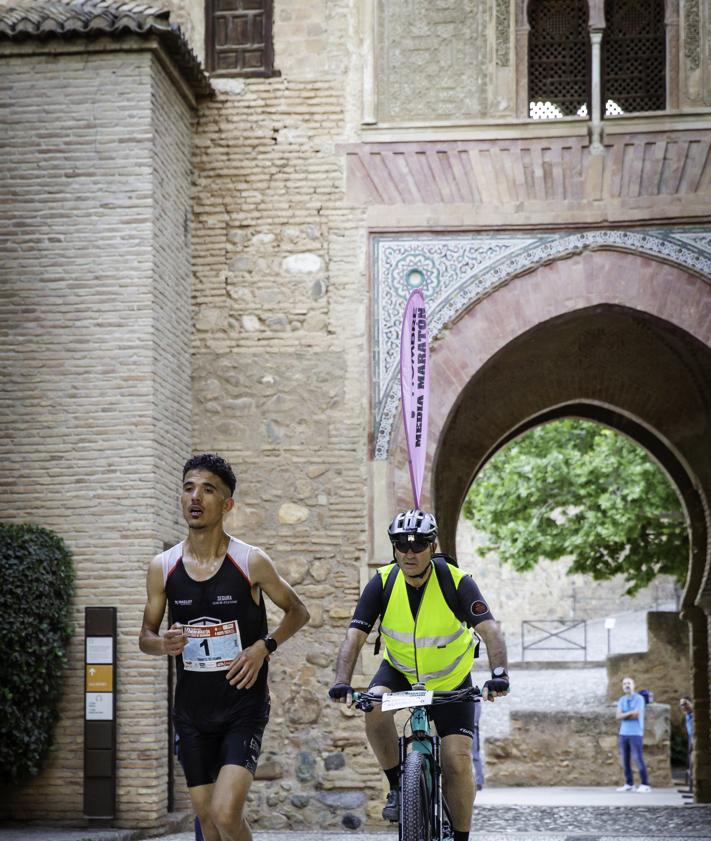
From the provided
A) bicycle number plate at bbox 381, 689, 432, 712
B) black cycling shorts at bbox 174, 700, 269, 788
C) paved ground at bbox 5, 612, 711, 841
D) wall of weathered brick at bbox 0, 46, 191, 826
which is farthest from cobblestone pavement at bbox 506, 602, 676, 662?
black cycling shorts at bbox 174, 700, 269, 788

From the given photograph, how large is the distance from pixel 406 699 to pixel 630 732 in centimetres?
1409

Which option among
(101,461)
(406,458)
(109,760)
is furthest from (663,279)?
(109,760)

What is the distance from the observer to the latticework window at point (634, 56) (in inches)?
549

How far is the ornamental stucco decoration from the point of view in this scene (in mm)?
13469

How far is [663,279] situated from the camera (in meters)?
13.5

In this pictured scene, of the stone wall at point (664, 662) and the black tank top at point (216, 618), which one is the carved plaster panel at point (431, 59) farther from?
the stone wall at point (664, 662)

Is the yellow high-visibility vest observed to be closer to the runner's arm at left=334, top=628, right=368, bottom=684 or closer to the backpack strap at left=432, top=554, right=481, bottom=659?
the backpack strap at left=432, top=554, right=481, bottom=659

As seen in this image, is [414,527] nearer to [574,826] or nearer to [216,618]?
[216,618]

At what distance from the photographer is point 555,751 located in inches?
888

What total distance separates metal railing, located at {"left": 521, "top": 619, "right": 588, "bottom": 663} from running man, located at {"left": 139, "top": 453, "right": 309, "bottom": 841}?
1066 inches

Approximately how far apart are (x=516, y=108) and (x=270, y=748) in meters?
5.84

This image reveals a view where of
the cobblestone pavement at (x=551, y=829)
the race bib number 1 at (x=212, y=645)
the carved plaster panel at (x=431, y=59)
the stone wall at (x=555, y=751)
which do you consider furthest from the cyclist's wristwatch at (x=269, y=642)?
the stone wall at (x=555, y=751)

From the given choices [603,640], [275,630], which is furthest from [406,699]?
[603,640]

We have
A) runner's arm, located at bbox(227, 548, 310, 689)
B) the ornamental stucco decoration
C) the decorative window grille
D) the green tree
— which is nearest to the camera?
runner's arm, located at bbox(227, 548, 310, 689)
